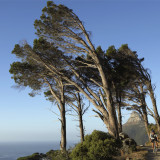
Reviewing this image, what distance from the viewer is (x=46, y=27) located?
Answer: 14.0m

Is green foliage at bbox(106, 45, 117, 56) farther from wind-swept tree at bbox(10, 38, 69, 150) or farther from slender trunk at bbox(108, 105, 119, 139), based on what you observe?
slender trunk at bbox(108, 105, 119, 139)

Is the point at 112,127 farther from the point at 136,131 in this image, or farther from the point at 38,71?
Result: the point at 136,131

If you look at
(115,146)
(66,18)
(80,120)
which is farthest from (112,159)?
(80,120)

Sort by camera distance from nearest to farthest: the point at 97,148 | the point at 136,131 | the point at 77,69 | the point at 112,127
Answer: the point at 97,148
the point at 112,127
the point at 77,69
the point at 136,131

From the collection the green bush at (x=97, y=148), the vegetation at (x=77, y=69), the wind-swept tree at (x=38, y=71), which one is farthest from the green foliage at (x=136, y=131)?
the green bush at (x=97, y=148)

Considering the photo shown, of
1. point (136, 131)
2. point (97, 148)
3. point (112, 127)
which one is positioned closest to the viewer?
point (97, 148)

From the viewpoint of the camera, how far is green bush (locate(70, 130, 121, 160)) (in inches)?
314

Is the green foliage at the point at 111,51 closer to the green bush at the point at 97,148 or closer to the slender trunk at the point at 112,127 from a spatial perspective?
the slender trunk at the point at 112,127

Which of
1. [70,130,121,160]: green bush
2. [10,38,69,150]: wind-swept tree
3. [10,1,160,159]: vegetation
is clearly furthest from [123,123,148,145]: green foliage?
[70,130,121,160]: green bush

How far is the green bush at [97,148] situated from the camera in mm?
7980

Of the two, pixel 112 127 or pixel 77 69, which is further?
pixel 77 69

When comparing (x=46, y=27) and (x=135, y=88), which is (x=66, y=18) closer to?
(x=46, y=27)

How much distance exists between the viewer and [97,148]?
805 centimetres

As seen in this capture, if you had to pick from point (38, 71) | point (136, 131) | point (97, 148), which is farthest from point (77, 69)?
point (136, 131)
